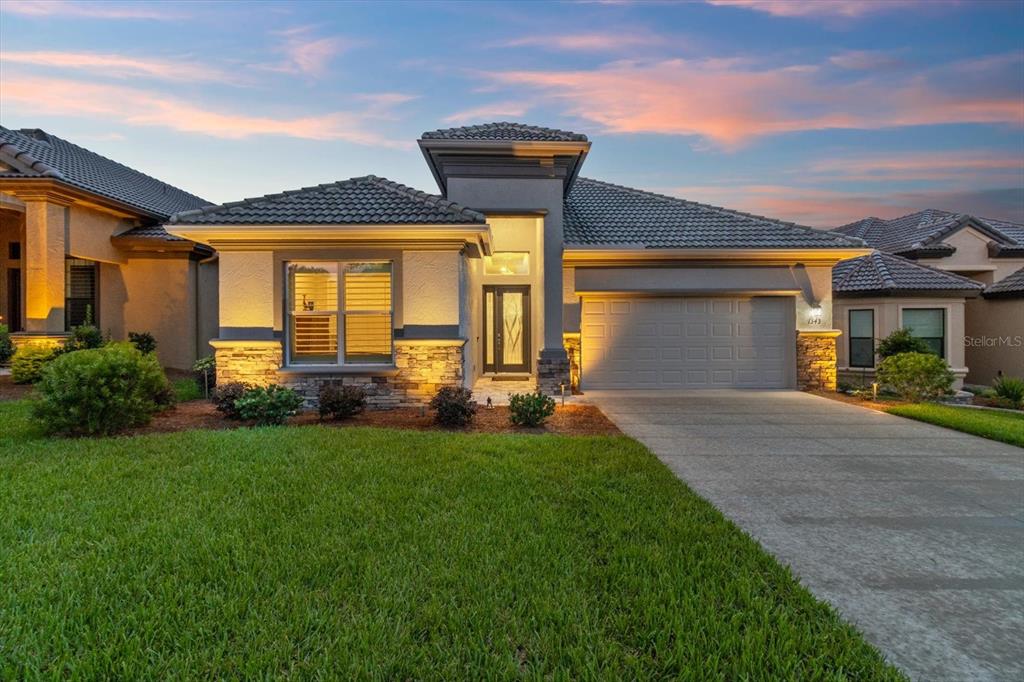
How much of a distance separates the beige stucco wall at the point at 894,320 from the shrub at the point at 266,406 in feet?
46.6

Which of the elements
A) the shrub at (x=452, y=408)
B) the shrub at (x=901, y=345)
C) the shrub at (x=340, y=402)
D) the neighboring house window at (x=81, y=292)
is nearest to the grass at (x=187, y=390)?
the shrub at (x=340, y=402)

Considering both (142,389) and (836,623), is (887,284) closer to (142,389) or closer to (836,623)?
(836,623)

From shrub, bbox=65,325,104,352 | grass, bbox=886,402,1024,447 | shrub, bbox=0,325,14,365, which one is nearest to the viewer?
grass, bbox=886,402,1024,447

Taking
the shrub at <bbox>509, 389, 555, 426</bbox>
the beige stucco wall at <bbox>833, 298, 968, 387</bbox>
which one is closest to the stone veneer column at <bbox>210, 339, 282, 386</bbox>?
the shrub at <bbox>509, 389, 555, 426</bbox>

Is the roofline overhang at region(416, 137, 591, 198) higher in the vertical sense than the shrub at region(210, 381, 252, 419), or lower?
higher

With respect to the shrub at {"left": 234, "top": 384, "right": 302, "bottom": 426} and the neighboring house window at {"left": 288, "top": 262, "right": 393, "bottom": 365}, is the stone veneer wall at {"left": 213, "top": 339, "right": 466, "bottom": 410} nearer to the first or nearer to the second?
the neighboring house window at {"left": 288, "top": 262, "right": 393, "bottom": 365}

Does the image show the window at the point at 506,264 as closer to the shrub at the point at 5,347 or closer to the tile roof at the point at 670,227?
the tile roof at the point at 670,227

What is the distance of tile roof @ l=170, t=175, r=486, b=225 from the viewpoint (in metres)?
9.00

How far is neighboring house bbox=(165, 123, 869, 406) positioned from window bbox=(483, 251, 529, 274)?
38mm

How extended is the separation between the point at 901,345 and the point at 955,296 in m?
3.30

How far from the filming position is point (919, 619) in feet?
9.26

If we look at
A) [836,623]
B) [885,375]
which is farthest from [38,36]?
[885,375]

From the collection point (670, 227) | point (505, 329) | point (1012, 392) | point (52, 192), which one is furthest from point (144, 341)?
point (1012, 392)

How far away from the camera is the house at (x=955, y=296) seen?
13.9 m
